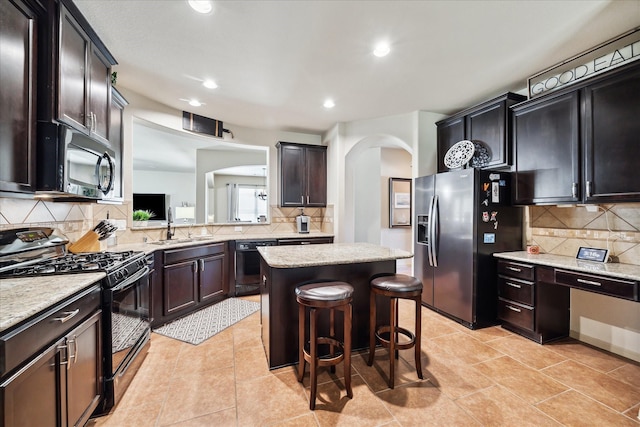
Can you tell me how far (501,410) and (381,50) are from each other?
291 centimetres

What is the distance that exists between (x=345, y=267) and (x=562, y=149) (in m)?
2.38

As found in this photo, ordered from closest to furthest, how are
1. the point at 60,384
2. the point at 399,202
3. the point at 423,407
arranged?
the point at 60,384, the point at 423,407, the point at 399,202

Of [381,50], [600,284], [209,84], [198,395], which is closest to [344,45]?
[381,50]

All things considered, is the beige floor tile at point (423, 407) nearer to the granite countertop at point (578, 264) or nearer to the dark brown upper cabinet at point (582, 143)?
the granite countertop at point (578, 264)

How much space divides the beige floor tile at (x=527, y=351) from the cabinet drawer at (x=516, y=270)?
63 cm

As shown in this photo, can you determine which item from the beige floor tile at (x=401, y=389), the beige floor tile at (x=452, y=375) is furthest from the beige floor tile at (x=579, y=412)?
the beige floor tile at (x=452, y=375)

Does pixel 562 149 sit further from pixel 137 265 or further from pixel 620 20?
pixel 137 265

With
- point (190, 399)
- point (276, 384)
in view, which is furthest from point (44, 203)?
point (276, 384)

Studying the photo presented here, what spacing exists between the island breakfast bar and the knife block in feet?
5.03

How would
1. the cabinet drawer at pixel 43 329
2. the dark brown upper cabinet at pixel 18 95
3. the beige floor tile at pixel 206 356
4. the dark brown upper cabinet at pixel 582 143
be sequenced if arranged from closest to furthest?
1. the cabinet drawer at pixel 43 329
2. the dark brown upper cabinet at pixel 18 95
3. the dark brown upper cabinet at pixel 582 143
4. the beige floor tile at pixel 206 356

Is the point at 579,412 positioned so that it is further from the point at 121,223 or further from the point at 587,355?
the point at 121,223

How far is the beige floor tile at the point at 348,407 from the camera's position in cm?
162

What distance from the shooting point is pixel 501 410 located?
1.72 meters

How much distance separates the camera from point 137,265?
2.10 metres
